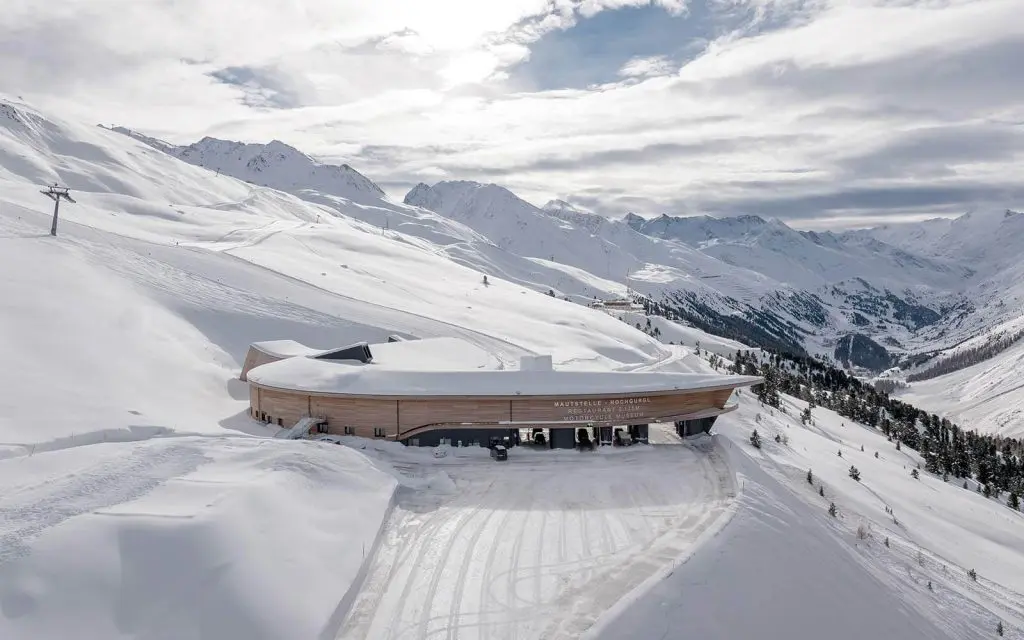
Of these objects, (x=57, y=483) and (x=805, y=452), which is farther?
(x=805, y=452)

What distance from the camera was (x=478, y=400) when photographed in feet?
95.7

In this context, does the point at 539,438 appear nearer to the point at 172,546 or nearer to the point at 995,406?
the point at 172,546

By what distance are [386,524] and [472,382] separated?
10.6m

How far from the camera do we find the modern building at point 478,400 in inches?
1152

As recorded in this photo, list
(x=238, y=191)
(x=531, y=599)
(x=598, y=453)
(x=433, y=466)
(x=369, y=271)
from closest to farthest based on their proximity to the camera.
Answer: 1. (x=531, y=599)
2. (x=433, y=466)
3. (x=598, y=453)
4. (x=369, y=271)
5. (x=238, y=191)

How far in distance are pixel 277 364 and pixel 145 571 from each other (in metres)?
20.8

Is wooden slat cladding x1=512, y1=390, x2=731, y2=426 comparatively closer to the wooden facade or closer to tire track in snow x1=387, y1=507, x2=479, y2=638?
the wooden facade

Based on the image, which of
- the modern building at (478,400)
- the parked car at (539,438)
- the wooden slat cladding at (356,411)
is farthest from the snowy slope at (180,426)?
the parked car at (539,438)

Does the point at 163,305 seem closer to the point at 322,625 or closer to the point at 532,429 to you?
the point at 532,429

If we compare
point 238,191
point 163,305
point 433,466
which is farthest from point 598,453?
point 238,191

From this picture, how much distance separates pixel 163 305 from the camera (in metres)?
44.9

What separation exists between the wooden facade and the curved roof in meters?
0.29

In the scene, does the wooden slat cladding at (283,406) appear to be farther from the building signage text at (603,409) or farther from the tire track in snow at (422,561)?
the building signage text at (603,409)

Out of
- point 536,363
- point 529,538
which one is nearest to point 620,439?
point 536,363
